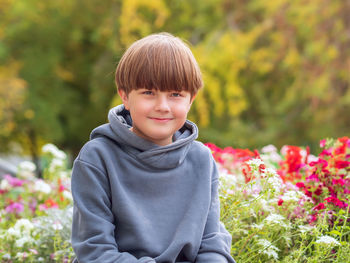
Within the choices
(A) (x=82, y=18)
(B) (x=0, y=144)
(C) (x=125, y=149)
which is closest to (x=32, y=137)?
(B) (x=0, y=144)

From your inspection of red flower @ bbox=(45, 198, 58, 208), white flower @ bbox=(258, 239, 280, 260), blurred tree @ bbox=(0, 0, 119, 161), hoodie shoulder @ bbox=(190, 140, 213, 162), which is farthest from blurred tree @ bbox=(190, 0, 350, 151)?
hoodie shoulder @ bbox=(190, 140, 213, 162)

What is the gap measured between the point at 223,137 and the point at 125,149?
10252 mm

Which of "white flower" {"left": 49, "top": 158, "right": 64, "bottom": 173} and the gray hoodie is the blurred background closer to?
"white flower" {"left": 49, "top": 158, "right": 64, "bottom": 173}

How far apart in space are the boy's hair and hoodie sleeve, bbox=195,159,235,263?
0.46m

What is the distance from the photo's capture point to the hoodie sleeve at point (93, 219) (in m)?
1.83

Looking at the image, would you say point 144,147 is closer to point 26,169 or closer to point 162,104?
point 162,104

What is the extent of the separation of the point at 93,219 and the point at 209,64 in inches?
351

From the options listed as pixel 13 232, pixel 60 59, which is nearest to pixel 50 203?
pixel 13 232

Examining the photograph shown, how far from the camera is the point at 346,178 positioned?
296 cm

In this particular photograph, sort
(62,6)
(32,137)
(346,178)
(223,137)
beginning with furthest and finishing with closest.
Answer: (32,137) → (62,6) → (223,137) → (346,178)

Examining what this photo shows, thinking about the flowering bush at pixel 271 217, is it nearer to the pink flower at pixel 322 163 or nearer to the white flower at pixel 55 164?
the pink flower at pixel 322 163

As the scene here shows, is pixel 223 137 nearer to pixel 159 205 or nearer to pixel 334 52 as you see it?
pixel 334 52

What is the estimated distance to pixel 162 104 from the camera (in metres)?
1.92

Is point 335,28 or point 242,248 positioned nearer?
point 242,248
